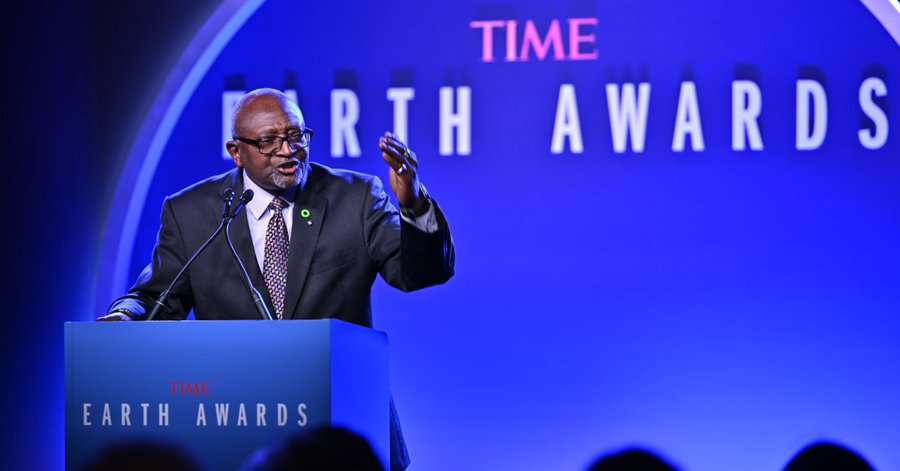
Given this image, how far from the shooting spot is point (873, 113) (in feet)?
13.5

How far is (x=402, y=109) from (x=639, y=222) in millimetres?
1024

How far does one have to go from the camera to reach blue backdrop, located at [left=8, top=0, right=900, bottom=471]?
13.4ft

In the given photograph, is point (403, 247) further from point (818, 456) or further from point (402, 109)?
point (818, 456)

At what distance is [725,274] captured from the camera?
13.6 ft

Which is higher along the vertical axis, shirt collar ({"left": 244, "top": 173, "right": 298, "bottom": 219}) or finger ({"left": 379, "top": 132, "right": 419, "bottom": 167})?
finger ({"left": 379, "top": 132, "right": 419, "bottom": 167})

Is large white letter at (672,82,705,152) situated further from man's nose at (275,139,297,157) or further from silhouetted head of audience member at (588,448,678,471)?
silhouetted head of audience member at (588,448,678,471)

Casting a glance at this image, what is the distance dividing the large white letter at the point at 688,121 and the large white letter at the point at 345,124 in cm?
125

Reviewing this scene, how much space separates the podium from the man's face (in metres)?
0.66

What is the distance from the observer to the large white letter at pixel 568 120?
4.20 m

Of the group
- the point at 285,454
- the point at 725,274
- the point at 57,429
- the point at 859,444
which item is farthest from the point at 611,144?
the point at 285,454

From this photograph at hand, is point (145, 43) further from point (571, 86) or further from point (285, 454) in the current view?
point (285, 454)

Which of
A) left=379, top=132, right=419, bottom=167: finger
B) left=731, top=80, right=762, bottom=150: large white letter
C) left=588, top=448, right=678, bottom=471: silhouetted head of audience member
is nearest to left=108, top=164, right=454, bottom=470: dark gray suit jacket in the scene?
left=379, top=132, right=419, bottom=167: finger

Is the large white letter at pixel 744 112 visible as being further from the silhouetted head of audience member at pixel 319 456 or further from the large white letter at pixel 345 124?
the silhouetted head of audience member at pixel 319 456

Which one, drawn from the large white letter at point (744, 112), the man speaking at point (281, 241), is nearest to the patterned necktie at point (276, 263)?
the man speaking at point (281, 241)
